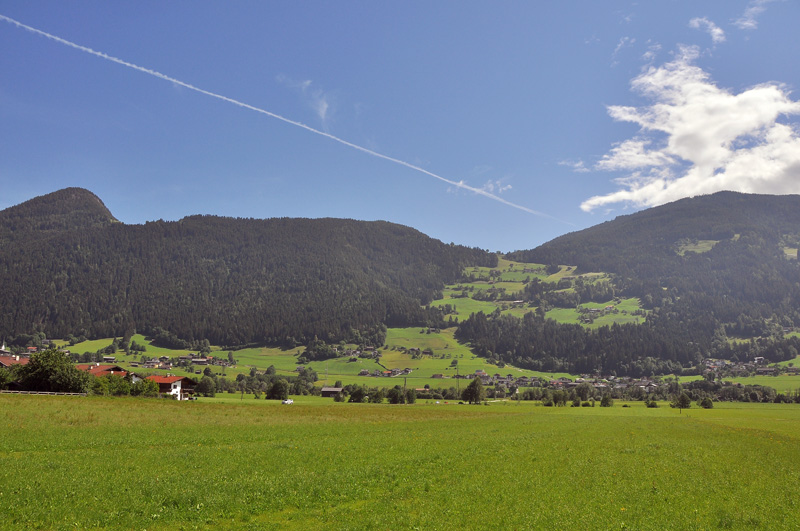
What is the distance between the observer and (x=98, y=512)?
15.0 meters

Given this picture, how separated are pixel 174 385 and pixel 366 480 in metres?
100

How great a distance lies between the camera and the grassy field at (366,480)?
16.0 metres

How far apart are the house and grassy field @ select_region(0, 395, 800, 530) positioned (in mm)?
67875

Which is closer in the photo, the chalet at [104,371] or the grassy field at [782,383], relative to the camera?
the chalet at [104,371]

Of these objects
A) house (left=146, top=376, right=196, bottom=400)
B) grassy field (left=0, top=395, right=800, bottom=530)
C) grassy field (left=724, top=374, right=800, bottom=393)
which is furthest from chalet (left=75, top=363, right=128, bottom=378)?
grassy field (left=724, top=374, right=800, bottom=393)

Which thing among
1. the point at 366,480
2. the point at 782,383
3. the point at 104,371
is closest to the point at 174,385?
the point at 104,371

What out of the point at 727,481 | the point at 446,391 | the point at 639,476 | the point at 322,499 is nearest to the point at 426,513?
the point at 322,499

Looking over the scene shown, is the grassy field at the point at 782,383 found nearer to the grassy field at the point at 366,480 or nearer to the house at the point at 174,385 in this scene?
the grassy field at the point at 366,480

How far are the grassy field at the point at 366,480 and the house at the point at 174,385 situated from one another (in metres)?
67.9

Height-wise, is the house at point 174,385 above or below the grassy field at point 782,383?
above

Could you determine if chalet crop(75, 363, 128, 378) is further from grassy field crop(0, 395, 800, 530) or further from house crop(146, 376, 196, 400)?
grassy field crop(0, 395, 800, 530)

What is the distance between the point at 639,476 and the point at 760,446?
22949 mm

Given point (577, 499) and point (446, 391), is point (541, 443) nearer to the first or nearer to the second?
point (577, 499)

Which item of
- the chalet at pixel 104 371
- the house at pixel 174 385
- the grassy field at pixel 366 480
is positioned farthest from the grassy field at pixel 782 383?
the chalet at pixel 104 371
